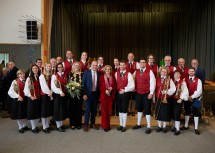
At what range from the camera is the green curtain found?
9.30 metres

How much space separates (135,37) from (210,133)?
8.13 m

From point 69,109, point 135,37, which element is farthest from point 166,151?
point 135,37

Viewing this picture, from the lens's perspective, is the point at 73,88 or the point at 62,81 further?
the point at 62,81

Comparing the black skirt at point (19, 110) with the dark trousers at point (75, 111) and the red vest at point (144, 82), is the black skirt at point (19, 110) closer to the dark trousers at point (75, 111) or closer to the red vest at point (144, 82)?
the dark trousers at point (75, 111)

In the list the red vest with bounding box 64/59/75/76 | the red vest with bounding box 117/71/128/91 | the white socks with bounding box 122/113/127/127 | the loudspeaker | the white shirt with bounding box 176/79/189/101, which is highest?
the loudspeaker

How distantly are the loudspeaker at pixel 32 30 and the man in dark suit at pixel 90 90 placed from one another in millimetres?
3009

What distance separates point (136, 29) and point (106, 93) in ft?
26.1

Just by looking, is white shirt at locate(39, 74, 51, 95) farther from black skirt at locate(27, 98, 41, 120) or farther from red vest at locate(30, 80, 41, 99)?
black skirt at locate(27, 98, 41, 120)

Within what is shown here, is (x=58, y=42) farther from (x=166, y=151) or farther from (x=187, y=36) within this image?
(x=166, y=151)

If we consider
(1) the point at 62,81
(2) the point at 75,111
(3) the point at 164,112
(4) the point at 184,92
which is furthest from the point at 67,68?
(4) the point at 184,92

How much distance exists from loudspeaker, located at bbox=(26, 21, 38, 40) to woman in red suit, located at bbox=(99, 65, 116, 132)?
3248 millimetres

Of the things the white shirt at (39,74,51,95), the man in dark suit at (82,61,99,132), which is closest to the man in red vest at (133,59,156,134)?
the man in dark suit at (82,61,99,132)

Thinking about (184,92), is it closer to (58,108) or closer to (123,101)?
(123,101)

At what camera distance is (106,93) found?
5.27m
